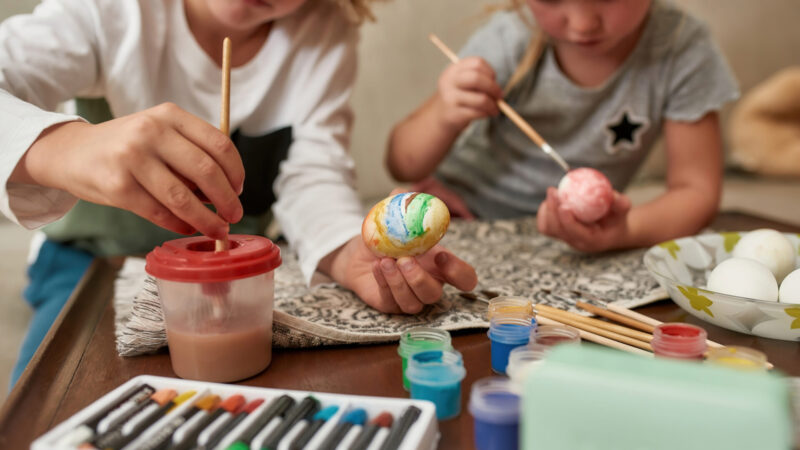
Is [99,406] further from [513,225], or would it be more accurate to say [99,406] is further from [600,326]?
[513,225]

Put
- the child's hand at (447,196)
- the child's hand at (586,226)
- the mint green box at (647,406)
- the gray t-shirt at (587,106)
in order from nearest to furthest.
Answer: the mint green box at (647,406), the child's hand at (586,226), the gray t-shirt at (587,106), the child's hand at (447,196)

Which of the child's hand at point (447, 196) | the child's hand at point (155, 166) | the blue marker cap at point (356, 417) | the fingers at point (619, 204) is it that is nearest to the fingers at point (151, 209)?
the child's hand at point (155, 166)

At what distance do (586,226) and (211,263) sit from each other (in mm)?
540

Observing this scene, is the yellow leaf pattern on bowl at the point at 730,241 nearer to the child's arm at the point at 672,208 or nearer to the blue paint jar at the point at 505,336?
the child's arm at the point at 672,208

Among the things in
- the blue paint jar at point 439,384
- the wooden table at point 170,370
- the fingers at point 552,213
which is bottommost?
the wooden table at point 170,370

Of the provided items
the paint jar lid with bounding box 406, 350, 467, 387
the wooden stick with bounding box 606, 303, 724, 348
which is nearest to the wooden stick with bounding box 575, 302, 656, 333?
the wooden stick with bounding box 606, 303, 724, 348

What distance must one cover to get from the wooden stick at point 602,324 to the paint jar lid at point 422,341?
14 centimetres

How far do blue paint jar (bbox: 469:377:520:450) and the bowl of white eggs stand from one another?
28cm

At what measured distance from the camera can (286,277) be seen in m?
0.84

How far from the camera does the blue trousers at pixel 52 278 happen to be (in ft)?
3.13

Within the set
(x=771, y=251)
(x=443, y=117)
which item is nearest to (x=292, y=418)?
(x=771, y=251)

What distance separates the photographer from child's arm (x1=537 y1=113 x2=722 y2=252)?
0.88 meters

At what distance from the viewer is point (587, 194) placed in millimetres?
826

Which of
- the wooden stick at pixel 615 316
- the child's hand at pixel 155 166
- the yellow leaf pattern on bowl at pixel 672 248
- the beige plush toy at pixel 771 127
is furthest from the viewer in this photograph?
the beige plush toy at pixel 771 127
